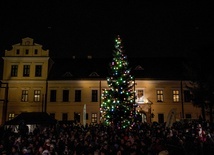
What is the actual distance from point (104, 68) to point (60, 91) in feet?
28.9

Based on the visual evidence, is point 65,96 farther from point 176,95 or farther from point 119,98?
point 119,98

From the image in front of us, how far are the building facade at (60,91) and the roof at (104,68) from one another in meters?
0.31

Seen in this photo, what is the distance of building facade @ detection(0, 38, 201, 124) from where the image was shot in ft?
140

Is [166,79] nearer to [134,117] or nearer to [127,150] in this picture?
[134,117]

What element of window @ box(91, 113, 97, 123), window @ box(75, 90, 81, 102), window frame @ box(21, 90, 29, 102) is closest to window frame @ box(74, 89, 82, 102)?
window @ box(75, 90, 81, 102)

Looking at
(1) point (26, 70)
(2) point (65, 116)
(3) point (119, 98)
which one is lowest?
(2) point (65, 116)

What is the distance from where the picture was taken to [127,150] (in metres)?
13.4

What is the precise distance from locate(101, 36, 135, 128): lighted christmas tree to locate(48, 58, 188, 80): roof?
1647 cm

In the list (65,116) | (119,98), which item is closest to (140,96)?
(65,116)

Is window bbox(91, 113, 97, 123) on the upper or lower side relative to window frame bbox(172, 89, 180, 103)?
lower

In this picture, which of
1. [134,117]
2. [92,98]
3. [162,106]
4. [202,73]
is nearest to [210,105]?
[202,73]

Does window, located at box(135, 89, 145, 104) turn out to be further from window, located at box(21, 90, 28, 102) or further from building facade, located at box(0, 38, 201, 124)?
window, located at box(21, 90, 28, 102)

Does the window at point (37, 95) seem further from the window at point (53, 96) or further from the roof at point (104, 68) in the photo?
the roof at point (104, 68)

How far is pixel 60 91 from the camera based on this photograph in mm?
43750
